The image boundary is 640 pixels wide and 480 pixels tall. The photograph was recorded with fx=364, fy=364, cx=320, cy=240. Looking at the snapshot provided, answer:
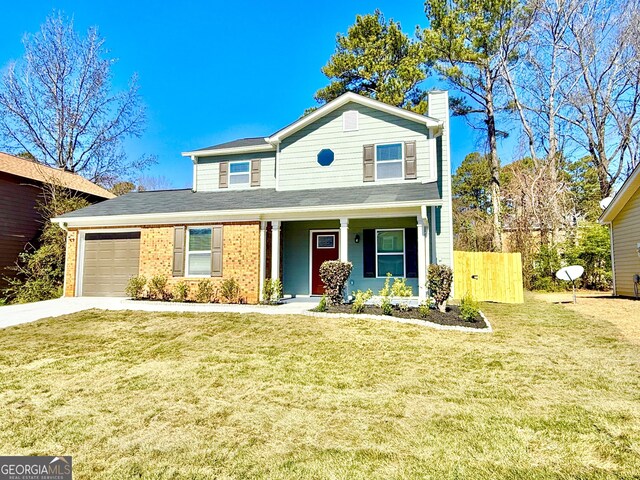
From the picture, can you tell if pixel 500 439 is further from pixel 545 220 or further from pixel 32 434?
pixel 545 220

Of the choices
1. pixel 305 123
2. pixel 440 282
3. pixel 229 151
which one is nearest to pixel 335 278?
pixel 440 282

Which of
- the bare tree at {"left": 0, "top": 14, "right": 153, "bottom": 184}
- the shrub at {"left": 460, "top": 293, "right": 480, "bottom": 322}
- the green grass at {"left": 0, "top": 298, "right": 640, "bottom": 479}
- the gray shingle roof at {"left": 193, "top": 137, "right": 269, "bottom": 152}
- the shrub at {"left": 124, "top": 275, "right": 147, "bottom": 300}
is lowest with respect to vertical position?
the green grass at {"left": 0, "top": 298, "right": 640, "bottom": 479}

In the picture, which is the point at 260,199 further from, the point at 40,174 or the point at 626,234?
the point at 626,234

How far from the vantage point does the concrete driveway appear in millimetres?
8406

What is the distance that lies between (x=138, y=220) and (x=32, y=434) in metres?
9.13

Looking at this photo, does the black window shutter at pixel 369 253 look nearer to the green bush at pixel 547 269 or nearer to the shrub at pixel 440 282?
the shrub at pixel 440 282

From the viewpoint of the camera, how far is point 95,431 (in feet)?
10.2

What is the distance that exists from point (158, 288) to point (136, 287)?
630 millimetres

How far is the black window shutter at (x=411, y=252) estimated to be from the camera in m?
11.0

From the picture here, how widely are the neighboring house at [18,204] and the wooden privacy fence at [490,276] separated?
16.5 meters

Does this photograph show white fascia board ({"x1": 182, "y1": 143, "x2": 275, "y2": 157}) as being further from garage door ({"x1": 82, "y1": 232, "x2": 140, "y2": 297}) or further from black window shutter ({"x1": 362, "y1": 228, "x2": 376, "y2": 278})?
black window shutter ({"x1": 362, "y1": 228, "x2": 376, "y2": 278})

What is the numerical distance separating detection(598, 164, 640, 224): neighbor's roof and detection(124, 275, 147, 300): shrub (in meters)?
15.4

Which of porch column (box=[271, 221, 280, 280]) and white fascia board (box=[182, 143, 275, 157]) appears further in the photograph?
white fascia board (box=[182, 143, 275, 157])

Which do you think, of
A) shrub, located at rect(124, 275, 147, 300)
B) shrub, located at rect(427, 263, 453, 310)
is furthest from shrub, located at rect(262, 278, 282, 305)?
shrub, located at rect(427, 263, 453, 310)
